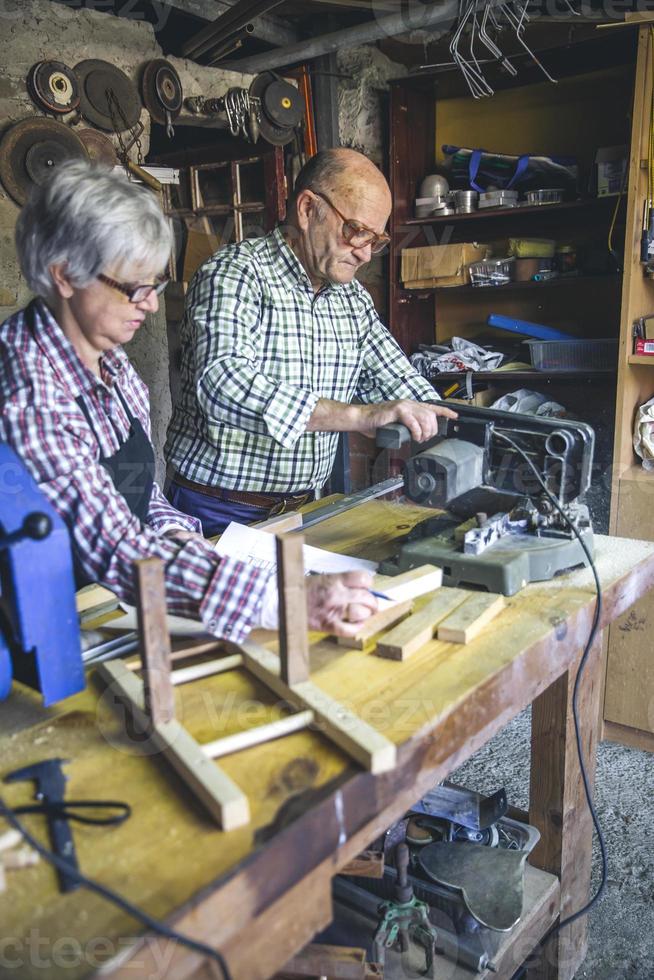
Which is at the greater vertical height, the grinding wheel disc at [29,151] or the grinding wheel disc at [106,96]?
the grinding wheel disc at [106,96]

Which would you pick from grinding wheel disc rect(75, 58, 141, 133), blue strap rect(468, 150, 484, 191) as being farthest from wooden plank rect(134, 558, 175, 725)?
blue strap rect(468, 150, 484, 191)

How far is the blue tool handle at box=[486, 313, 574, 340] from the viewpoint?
3.67 meters

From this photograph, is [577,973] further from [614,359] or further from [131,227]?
[614,359]

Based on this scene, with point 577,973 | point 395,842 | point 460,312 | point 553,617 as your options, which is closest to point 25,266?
point 553,617

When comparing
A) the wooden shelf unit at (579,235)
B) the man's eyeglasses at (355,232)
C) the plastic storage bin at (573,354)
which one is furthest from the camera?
the plastic storage bin at (573,354)

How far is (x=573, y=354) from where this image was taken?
3545 millimetres

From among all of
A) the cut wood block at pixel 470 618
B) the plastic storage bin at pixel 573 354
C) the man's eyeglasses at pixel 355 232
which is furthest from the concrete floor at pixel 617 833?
the man's eyeglasses at pixel 355 232

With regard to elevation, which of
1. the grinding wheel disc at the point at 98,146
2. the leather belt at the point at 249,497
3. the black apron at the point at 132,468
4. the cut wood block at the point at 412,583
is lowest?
the leather belt at the point at 249,497

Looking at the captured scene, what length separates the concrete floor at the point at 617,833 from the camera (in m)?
2.07

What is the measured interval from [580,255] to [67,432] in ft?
9.85

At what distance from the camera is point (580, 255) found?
11.8 ft

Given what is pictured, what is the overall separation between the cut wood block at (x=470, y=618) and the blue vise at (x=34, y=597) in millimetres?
611

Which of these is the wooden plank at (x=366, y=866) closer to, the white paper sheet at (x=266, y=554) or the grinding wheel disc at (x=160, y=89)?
the white paper sheet at (x=266, y=554)

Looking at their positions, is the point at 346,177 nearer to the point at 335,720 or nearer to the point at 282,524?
the point at 282,524
